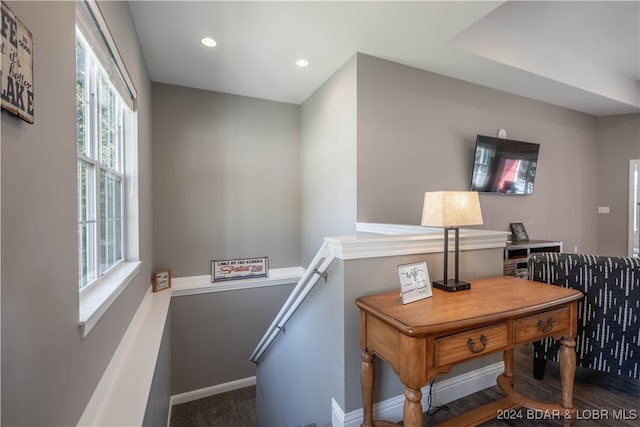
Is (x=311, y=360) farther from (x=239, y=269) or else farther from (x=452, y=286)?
(x=239, y=269)

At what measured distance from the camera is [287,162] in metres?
4.08

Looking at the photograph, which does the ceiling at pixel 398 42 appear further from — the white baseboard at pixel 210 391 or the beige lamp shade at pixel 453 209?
the white baseboard at pixel 210 391

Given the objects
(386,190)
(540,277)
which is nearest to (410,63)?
(386,190)

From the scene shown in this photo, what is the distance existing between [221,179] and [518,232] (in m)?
3.97

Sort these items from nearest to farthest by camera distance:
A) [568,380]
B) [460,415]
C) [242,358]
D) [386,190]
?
[568,380]
[460,415]
[386,190]
[242,358]

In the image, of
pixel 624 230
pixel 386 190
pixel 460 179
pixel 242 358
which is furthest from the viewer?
pixel 624 230

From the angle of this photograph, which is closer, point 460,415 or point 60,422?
point 60,422

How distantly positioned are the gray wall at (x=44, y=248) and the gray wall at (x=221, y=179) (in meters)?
2.39

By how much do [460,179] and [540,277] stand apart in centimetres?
171

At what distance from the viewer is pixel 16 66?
73 centimetres

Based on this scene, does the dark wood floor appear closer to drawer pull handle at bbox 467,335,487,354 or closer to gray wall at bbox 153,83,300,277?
drawer pull handle at bbox 467,335,487,354

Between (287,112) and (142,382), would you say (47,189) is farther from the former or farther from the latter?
(287,112)

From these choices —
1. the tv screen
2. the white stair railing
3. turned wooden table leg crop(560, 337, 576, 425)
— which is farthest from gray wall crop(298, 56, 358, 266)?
turned wooden table leg crop(560, 337, 576, 425)

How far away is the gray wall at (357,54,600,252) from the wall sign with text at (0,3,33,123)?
2.34 m
